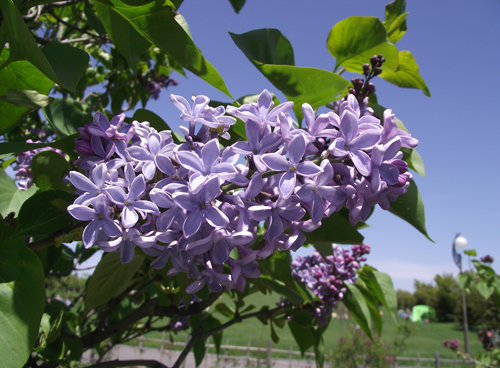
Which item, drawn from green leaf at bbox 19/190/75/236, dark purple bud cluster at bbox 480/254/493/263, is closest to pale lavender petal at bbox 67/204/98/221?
green leaf at bbox 19/190/75/236

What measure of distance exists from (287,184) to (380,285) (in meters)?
1.68

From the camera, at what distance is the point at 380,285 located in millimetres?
2047

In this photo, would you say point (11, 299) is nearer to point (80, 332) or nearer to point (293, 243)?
point (293, 243)

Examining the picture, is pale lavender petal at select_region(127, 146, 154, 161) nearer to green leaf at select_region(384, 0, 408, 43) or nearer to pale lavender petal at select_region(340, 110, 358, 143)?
pale lavender petal at select_region(340, 110, 358, 143)

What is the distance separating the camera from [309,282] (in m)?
2.26

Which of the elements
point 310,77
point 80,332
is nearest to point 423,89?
point 310,77

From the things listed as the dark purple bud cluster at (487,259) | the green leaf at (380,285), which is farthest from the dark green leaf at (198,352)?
the dark purple bud cluster at (487,259)

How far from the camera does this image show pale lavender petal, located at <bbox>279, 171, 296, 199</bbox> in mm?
612

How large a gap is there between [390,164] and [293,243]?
237 mm

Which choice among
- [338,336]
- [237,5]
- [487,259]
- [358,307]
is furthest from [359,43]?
[338,336]

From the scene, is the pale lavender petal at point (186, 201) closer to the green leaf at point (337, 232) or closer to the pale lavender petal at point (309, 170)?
the pale lavender petal at point (309, 170)

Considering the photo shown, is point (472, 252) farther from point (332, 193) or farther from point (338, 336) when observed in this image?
point (338, 336)

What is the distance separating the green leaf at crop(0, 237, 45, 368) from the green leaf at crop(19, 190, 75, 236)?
3.3 inches

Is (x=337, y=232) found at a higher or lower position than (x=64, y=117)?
lower
